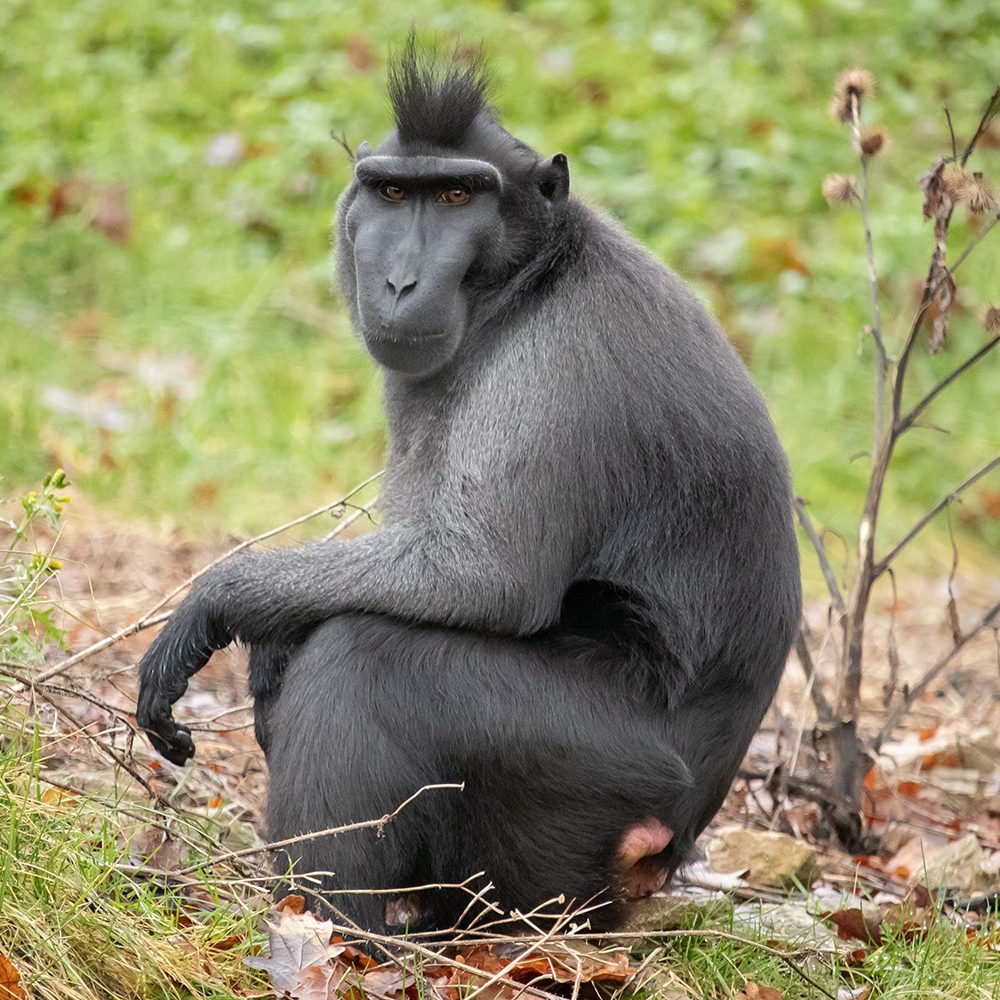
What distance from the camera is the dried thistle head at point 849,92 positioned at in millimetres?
4984

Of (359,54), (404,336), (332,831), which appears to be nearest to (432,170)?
(404,336)

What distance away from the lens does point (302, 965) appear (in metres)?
3.26

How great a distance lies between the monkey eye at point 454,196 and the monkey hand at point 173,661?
52.4 inches

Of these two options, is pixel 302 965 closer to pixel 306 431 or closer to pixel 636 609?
pixel 636 609

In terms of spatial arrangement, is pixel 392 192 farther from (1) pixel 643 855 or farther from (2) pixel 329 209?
(2) pixel 329 209

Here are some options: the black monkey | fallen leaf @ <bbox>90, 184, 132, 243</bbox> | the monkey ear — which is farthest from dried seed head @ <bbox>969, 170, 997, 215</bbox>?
fallen leaf @ <bbox>90, 184, 132, 243</bbox>

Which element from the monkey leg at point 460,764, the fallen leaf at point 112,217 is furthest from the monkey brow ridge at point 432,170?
the fallen leaf at point 112,217

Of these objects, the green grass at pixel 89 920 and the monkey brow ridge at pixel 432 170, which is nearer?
the green grass at pixel 89 920

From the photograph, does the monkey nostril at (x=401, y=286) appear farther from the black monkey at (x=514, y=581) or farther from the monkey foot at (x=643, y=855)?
the monkey foot at (x=643, y=855)

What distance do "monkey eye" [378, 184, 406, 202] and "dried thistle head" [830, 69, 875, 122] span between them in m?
1.75

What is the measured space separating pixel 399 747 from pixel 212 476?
17.5ft

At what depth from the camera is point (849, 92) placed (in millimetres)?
5039

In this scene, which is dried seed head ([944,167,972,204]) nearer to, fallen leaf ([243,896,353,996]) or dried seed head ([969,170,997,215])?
dried seed head ([969,170,997,215])

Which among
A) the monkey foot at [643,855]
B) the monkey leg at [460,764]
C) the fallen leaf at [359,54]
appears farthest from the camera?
the fallen leaf at [359,54]
